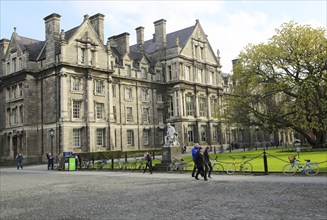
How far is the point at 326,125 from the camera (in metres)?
34.4

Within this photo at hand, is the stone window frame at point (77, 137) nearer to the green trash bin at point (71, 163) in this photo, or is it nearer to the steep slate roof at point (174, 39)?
the green trash bin at point (71, 163)

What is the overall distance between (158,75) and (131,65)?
5.73m

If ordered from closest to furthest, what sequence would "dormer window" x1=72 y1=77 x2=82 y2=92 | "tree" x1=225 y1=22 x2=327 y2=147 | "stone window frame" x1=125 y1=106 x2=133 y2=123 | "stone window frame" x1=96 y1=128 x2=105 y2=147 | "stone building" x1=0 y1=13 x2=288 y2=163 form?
"tree" x1=225 y1=22 x2=327 y2=147 < "stone building" x1=0 y1=13 x2=288 y2=163 < "dormer window" x1=72 y1=77 x2=82 y2=92 < "stone window frame" x1=96 y1=128 x2=105 y2=147 < "stone window frame" x1=125 y1=106 x2=133 y2=123

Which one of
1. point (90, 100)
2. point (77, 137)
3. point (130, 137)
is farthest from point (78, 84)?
point (130, 137)

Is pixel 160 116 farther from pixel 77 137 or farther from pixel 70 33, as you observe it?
pixel 70 33

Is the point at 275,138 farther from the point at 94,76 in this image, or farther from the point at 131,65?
the point at 94,76

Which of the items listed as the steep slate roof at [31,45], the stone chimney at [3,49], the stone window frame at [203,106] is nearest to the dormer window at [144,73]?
the stone window frame at [203,106]

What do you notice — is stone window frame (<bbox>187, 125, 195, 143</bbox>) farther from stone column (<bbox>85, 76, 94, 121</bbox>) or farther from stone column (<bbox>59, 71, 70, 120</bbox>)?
stone column (<bbox>59, 71, 70, 120</bbox>)

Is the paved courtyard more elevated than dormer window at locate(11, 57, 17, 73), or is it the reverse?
dormer window at locate(11, 57, 17, 73)

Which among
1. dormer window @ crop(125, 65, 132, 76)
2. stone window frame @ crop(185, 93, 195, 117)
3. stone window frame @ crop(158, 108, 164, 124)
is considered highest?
dormer window @ crop(125, 65, 132, 76)

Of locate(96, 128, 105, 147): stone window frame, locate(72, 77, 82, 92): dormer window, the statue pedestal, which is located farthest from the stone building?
the statue pedestal

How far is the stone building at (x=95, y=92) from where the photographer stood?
38.2m

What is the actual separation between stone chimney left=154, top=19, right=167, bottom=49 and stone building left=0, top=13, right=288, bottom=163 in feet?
0.51

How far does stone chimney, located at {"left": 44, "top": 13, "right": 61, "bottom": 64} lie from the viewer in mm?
38781
